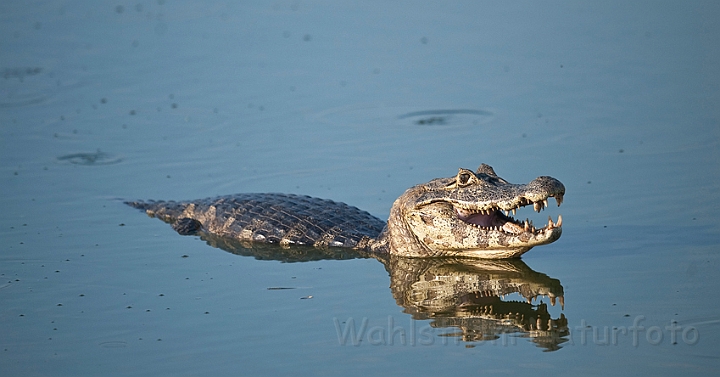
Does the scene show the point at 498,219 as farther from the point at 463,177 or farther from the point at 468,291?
the point at 468,291

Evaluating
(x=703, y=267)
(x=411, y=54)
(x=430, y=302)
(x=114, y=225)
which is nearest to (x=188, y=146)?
(x=114, y=225)

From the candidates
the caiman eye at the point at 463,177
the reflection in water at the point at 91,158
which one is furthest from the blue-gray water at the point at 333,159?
the caiman eye at the point at 463,177

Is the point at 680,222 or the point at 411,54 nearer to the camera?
the point at 680,222

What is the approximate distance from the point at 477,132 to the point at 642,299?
5867 millimetres

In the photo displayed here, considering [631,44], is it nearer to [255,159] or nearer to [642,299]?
[255,159]

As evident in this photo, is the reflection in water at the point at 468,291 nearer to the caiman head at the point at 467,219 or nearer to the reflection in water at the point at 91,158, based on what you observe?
the caiman head at the point at 467,219

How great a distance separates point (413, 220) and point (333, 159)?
349 cm

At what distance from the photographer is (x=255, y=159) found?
14.0 metres

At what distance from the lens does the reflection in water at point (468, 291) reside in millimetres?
8359

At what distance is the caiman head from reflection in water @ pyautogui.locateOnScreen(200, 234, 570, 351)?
0.17 meters

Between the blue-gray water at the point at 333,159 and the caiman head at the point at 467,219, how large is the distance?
41cm

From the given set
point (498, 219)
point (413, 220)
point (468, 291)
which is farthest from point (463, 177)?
point (468, 291)

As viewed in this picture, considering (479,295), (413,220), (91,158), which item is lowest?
(479,295)

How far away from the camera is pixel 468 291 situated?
9.45 m
